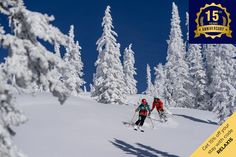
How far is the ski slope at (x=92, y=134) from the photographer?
880 inches

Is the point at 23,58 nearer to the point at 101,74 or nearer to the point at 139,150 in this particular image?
the point at 139,150

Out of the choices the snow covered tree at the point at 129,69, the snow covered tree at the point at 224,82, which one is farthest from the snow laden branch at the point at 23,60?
the snow covered tree at the point at 129,69

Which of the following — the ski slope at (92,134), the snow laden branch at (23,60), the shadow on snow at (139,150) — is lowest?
the shadow on snow at (139,150)

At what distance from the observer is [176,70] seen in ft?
252

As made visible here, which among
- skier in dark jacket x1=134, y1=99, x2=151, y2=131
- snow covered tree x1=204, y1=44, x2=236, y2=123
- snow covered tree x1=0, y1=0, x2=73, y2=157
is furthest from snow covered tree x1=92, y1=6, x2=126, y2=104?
snow covered tree x1=0, y1=0, x2=73, y2=157

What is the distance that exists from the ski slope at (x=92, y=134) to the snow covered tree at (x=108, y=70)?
20.0 m

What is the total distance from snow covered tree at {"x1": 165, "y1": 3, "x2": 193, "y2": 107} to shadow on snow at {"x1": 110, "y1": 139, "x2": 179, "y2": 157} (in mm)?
47721

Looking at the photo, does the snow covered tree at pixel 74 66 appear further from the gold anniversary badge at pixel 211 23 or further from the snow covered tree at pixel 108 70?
the gold anniversary badge at pixel 211 23

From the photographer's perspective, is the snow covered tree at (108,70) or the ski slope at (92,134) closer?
the ski slope at (92,134)

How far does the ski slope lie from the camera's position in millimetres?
22344

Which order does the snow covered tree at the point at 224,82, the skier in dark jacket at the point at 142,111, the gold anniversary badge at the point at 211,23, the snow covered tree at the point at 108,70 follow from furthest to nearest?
1. the snow covered tree at the point at 108,70
2. the snow covered tree at the point at 224,82
3. the skier in dark jacket at the point at 142,111
4. the gold anniversary badge at the point at 211,23

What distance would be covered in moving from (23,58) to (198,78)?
6665 centimetres

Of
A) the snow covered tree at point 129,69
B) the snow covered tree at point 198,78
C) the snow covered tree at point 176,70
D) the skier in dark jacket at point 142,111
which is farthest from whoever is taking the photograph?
the snow covered tree at point 129,69

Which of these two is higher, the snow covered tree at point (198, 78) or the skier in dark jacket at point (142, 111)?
the snow covered tree at point (198, 78)
